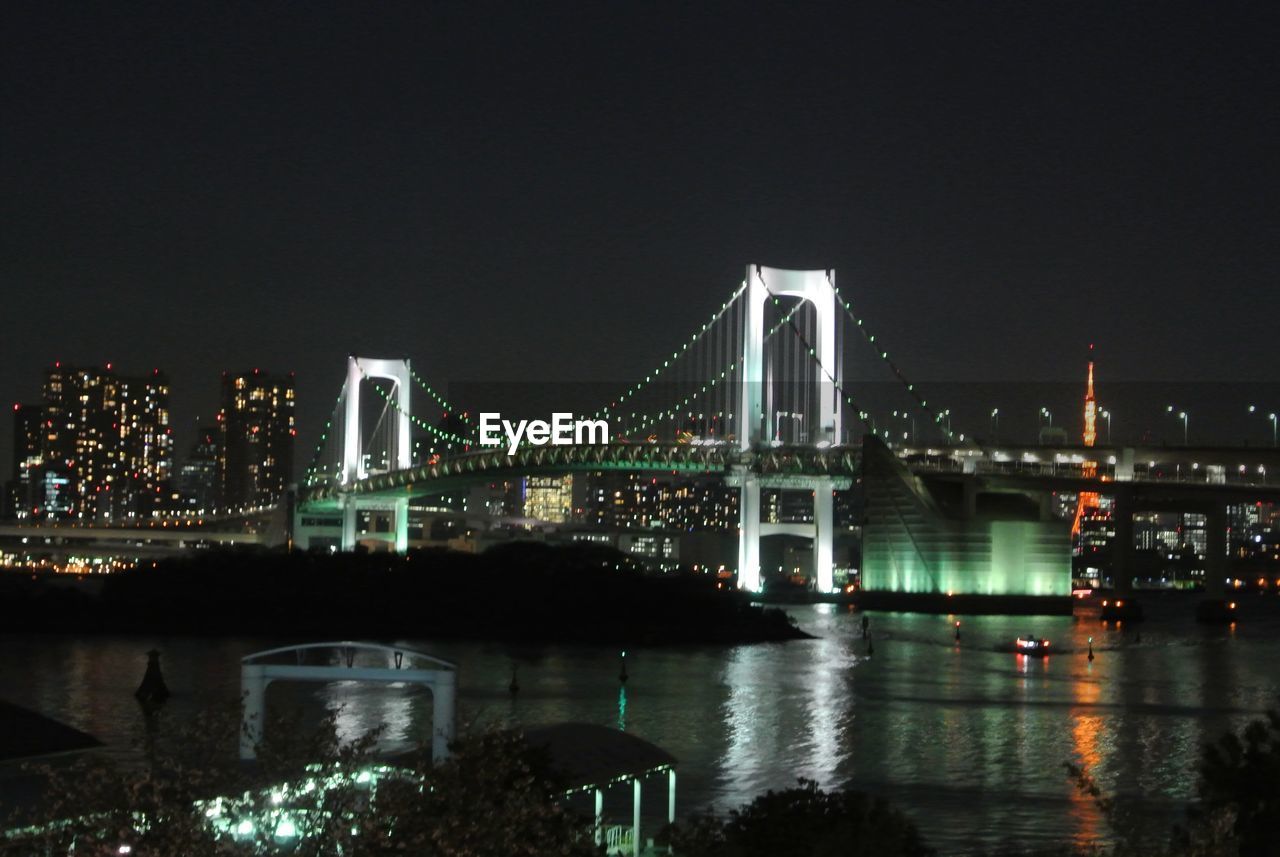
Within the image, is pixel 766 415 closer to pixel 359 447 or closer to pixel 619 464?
pixel 619 464

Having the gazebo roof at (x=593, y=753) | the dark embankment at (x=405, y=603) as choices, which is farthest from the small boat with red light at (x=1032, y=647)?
the gazebo roof at (x=593, y=753)

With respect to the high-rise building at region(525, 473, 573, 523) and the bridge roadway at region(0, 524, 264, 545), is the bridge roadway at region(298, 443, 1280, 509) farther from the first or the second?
the high-rise building at region(525, 473, 573, 523)

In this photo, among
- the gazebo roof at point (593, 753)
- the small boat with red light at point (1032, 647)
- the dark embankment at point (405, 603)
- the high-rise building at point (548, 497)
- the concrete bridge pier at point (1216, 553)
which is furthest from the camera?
the high-rise building at point (548, 497)

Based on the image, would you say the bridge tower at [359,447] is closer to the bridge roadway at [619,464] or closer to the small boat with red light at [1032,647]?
the bridge roadway at [619,464]

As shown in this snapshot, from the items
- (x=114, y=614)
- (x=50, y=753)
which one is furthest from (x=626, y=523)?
(x=50, y=753)

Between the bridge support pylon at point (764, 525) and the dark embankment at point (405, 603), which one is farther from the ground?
the bridge support pylon at point (764, 525)

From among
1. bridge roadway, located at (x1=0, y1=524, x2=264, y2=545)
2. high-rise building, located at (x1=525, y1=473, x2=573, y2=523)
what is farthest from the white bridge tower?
high-rise building, located at (x1=525, y1=473, x2=573, y2=523)
